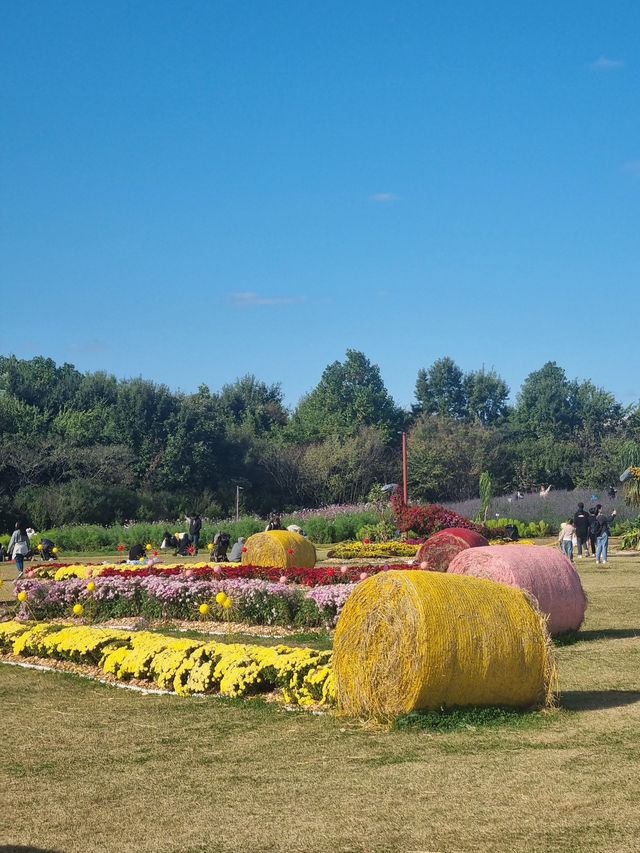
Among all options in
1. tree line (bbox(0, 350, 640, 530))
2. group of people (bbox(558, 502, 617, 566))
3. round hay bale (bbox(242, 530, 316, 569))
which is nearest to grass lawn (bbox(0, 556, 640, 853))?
round hay bale (bbox(242, 530, 316, 569))

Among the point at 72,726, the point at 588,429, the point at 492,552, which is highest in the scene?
the point at 588,429

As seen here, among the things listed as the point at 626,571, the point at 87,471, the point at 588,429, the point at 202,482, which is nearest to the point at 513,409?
the point at 588,429

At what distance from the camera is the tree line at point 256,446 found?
48.8m

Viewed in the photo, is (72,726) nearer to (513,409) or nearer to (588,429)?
(588,429)

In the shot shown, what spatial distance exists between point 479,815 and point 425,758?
1.36 m

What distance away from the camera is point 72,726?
868 centimetres

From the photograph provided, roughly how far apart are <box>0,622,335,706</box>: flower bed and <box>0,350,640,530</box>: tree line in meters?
32.5

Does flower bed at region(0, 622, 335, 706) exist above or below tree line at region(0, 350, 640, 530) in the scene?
below

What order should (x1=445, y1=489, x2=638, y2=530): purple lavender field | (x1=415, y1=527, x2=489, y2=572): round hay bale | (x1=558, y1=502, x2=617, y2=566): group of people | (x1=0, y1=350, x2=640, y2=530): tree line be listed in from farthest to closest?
1. (x1=0, y1=350, x2=640, y2=530): tree line
2. (x1=445, y1=489, x2=638, y2=530): purple lavender field
3. (x1=558, y1=502, x2=617, y2=566): group of people
4. (x1=415, y1=527, x2=489, y2=572): round hay bale

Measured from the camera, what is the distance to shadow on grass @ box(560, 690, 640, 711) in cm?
884

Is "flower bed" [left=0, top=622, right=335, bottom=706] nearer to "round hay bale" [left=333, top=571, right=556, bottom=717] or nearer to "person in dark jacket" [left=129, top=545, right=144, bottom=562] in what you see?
"round hay bale" [left=333, top=571, right=556, bottom=717]

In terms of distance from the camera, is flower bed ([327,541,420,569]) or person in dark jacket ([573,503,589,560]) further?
flower bed ([327,541,420,569])

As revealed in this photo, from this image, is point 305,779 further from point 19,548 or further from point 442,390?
point 442,390

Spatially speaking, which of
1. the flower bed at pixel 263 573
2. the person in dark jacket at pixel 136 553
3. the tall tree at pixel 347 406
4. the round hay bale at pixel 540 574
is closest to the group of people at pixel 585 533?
the flower bed at pixel 263 573
